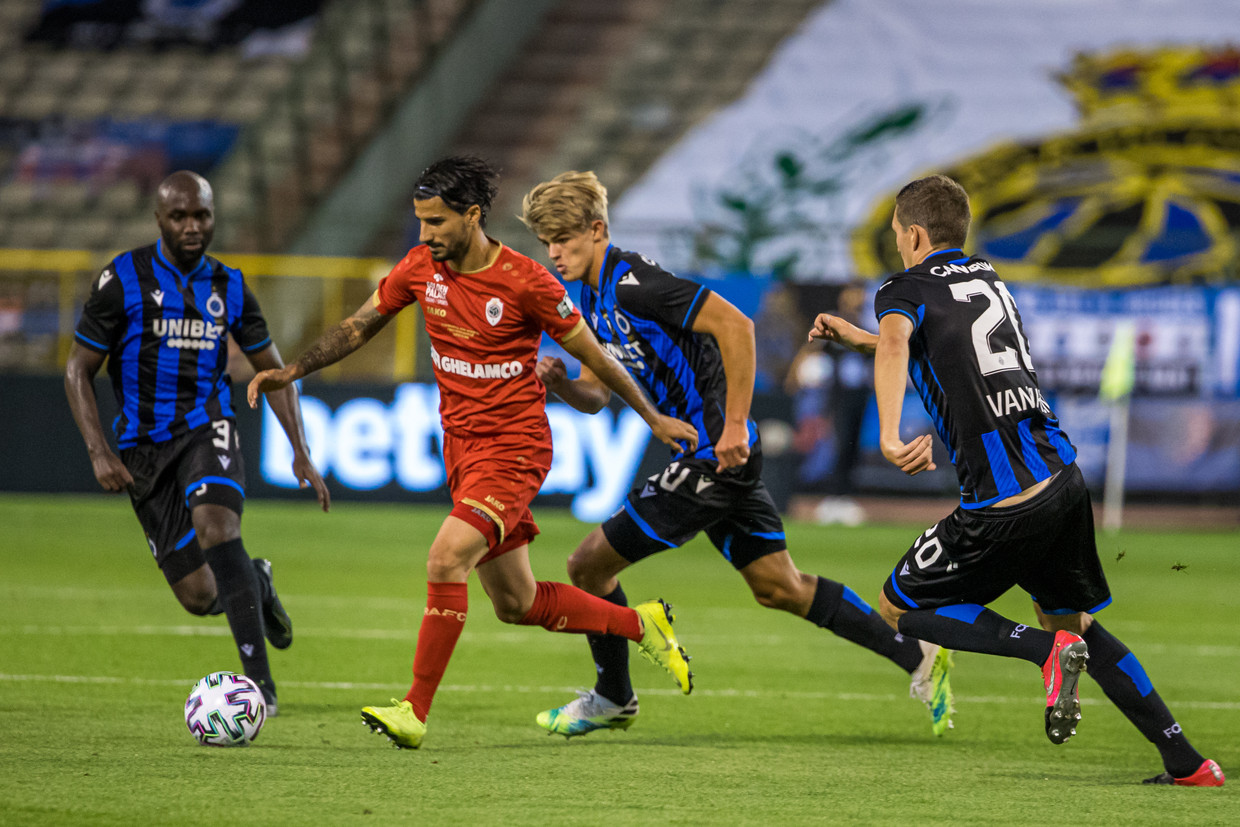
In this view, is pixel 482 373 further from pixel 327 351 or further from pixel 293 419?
pixel 293 419

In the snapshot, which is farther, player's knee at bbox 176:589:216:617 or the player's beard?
player's knee at bbox 176:589:216:617

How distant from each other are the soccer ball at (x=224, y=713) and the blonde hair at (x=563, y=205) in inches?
75.8

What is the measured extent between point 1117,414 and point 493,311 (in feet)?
41.5

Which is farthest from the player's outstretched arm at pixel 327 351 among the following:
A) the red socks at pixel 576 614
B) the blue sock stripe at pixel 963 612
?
the blue sock stripe at pixel 963 612

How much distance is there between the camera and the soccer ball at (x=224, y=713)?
5027 millimetres

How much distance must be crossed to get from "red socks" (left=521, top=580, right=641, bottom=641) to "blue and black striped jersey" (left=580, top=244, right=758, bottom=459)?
0.68m

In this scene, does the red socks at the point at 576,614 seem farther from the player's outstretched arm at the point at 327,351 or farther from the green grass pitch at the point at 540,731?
Result: the player's outstretched arm at the point at 327,351

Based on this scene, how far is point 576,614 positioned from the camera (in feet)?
17.8

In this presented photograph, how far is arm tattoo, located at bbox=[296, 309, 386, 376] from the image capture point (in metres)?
5.23

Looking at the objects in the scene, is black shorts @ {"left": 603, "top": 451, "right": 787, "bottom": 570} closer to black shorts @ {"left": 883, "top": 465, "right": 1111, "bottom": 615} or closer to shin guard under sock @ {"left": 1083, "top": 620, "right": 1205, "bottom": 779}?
black shorts @ {"left": 883, "top": 465, "right": 1111, "bottom": 615}

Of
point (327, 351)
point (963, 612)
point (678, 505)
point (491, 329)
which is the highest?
point (491, 329)

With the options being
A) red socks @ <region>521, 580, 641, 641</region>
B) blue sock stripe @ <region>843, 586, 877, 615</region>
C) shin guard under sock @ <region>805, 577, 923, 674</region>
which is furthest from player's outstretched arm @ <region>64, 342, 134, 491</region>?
blue sock stripe @ <region>843, 586, 877, 615</region>

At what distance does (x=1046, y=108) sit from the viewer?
74.5ft

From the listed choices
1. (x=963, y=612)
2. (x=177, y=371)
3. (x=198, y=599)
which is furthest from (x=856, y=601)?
(x=177, y=371)
